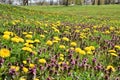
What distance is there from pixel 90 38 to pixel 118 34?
1.94 meters

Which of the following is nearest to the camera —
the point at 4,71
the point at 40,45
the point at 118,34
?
the point at 4,71

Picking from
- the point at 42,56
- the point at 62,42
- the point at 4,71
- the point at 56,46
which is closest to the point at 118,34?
the point at 62,42

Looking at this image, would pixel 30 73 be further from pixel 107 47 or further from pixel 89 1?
pixel 89 1

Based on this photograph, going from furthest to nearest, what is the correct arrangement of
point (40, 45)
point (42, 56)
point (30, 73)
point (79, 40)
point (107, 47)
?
1. point (79, 40)
2. point (107, 47)
3. point (40, 45)
4. point (42, 56)
5. point (30, 73)

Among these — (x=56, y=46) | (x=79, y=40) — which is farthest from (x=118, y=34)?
(x=56, y=46)

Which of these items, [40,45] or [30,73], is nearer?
[30,73]

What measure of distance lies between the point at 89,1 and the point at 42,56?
131m

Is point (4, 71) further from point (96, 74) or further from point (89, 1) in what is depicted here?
point (89, 1)

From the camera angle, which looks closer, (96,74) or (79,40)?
(96,74)

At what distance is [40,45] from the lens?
7598 mm

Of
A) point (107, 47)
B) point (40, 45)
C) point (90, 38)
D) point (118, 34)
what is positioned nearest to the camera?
point (40, 45)

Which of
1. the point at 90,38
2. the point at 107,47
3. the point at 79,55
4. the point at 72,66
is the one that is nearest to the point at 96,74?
the point at 72,66

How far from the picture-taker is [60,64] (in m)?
5.59

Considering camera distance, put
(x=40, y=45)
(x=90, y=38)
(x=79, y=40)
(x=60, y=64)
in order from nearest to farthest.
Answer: (x=60, y=64) < (x=40, y=45) < (x=79, y=40) < (x=90, y=38)
